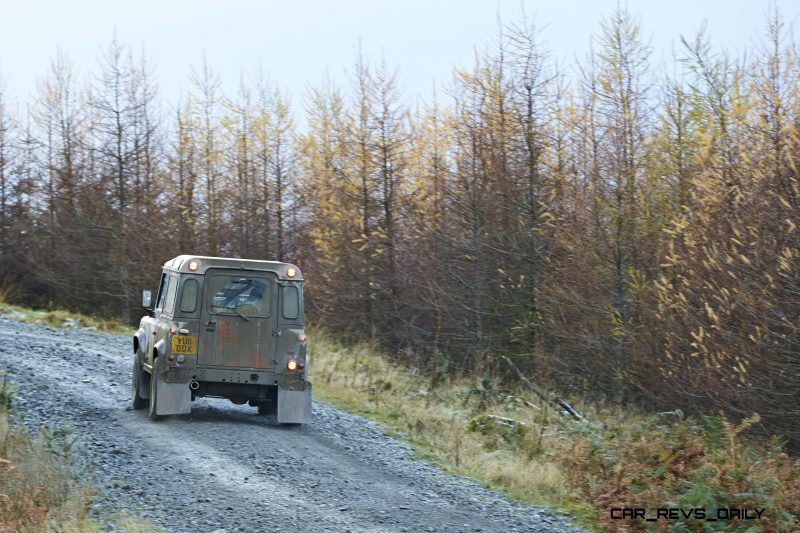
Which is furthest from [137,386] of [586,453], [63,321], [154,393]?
[63,321]

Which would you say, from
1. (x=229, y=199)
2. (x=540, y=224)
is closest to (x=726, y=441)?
(x=540, y=224)

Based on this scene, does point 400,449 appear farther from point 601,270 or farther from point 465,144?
point 465,144

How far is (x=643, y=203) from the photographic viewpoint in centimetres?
1867

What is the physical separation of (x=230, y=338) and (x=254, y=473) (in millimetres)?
2384

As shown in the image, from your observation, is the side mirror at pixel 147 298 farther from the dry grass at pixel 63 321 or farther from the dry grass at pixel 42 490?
the dry grass at pixel 63 321

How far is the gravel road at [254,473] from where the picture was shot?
8.46 metres

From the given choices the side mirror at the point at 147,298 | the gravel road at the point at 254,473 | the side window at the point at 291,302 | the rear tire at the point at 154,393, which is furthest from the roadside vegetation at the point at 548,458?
the side window at the point at 291,302

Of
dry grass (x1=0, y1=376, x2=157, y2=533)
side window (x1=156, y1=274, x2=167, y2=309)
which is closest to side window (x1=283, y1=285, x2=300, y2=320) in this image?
side window (x1=156, y1=274, x2=167, y2=309)

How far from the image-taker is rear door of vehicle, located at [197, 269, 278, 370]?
38.0ft

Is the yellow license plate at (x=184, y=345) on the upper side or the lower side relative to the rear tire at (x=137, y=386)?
upper

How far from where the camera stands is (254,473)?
32.0 ft

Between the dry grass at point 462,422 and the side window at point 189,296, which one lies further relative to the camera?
the side window at point 189,296

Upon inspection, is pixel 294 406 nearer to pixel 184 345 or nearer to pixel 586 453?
pixel 184 345

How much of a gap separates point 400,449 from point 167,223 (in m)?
20.3
